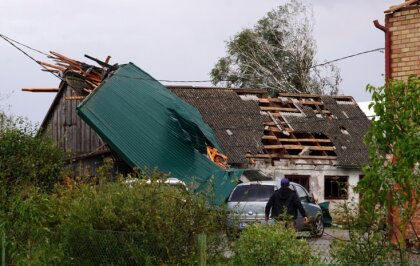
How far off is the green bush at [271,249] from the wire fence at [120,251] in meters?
0.19

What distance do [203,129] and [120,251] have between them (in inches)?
832

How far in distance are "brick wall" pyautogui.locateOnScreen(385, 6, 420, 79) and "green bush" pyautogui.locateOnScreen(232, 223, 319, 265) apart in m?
6.72

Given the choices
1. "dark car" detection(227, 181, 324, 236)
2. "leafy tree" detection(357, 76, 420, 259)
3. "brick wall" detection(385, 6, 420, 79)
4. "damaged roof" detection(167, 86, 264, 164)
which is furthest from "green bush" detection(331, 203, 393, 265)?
"damaged roof" detection(167, 86, 264, 164)

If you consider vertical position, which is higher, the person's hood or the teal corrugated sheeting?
the teal corrugated sheeting

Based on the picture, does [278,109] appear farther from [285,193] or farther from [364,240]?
[364,240]

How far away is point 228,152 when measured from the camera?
34.9 metres

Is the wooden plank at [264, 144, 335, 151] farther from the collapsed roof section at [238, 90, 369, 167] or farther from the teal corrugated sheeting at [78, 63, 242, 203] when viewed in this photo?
the teal corrugated sheeting at [78, 63, 242, 203]

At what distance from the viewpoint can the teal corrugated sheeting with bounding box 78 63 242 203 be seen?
28.2 metres

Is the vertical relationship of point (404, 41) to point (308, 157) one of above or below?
above

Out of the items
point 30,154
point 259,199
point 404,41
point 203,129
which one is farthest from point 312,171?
point 404,41

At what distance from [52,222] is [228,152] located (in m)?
21.7

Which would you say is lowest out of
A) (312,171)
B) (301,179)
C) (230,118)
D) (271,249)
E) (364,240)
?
(271,249)

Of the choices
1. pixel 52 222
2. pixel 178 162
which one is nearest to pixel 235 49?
pixel 178 162

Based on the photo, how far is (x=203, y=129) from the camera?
1289 inches
